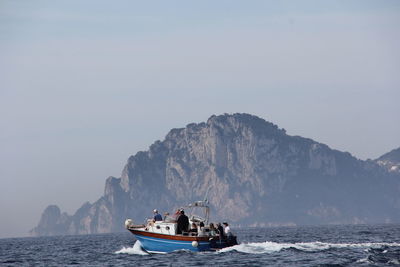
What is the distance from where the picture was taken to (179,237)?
72.1m

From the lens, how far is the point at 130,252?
80188mm

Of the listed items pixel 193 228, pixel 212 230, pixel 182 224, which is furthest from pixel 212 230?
pixel 182 224

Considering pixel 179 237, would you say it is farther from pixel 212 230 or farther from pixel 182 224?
pixel 212 230

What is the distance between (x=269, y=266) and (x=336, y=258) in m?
8.33

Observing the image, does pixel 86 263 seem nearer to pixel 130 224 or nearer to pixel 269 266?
pixel 130 224

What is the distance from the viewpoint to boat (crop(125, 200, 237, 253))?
234ft

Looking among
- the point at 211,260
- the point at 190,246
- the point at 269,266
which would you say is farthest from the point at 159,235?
the point at 269,266

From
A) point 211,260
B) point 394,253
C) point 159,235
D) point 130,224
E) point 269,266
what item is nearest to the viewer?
point 269,266

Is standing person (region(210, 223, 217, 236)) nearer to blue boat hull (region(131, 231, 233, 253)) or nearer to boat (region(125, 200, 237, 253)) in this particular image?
boat (region(125, 200, 237, 253))

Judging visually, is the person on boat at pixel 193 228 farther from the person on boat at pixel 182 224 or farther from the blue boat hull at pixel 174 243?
the blue boat hull at pixel 174 243

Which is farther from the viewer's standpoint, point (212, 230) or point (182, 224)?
point (182, 224)

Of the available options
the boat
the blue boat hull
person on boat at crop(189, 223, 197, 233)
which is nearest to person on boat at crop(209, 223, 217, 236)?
the boat

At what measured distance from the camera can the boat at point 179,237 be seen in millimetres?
71375

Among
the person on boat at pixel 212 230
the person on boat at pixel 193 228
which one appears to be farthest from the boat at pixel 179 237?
the person on boat at pixel 193 228
